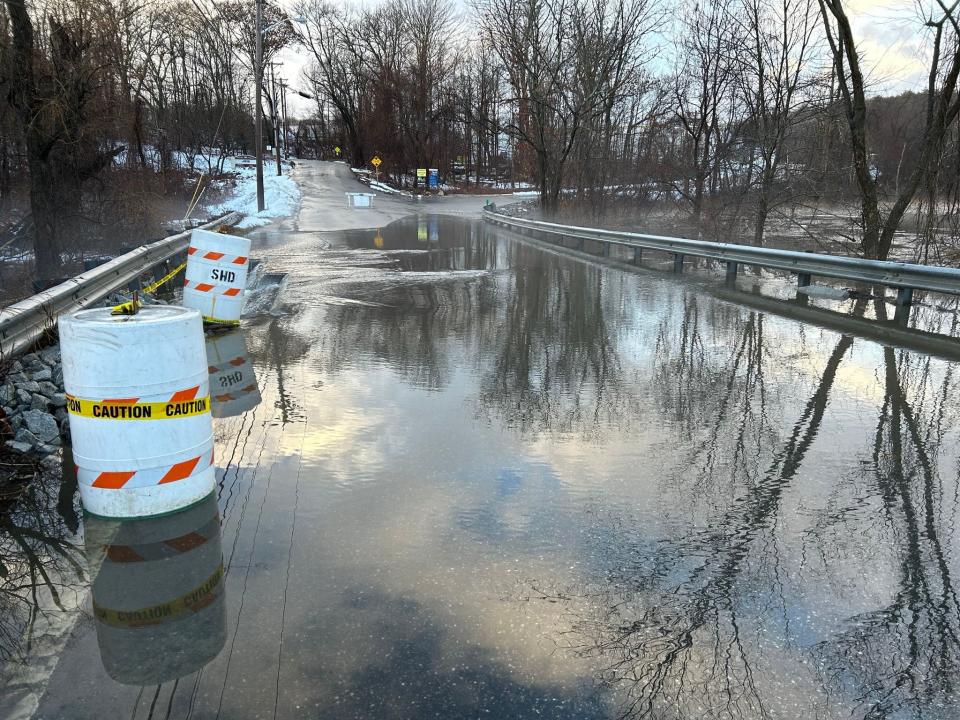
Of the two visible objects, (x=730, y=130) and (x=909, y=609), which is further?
(x=730, y=130)

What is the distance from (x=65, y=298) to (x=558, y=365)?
5278mm

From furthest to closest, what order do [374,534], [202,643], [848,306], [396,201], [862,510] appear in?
[396,201] < [848,306] < [862,510] < [374,534] < [202,643]

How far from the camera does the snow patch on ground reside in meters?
37.6

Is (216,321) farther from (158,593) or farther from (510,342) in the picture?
(158,593)

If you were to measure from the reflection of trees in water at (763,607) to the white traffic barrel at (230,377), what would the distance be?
13.0ft

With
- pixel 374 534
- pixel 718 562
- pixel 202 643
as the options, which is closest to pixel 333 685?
pixel 202 643

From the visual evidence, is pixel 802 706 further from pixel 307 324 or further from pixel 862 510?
pixel 307 324

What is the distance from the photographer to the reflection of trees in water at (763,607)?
293cm

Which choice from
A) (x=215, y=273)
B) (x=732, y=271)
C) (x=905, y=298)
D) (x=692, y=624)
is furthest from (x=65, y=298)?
(x=732, y=271)

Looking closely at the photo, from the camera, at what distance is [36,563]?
3938 millimetres

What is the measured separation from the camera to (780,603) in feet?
11.7

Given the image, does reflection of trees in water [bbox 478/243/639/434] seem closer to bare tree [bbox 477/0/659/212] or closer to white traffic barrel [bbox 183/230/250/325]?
white traffic barrel [bbox 183/230/250/325]

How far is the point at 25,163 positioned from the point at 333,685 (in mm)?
16983

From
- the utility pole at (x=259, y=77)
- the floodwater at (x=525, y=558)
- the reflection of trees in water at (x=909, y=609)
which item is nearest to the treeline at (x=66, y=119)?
the floodwater at (x=525, y=558)
